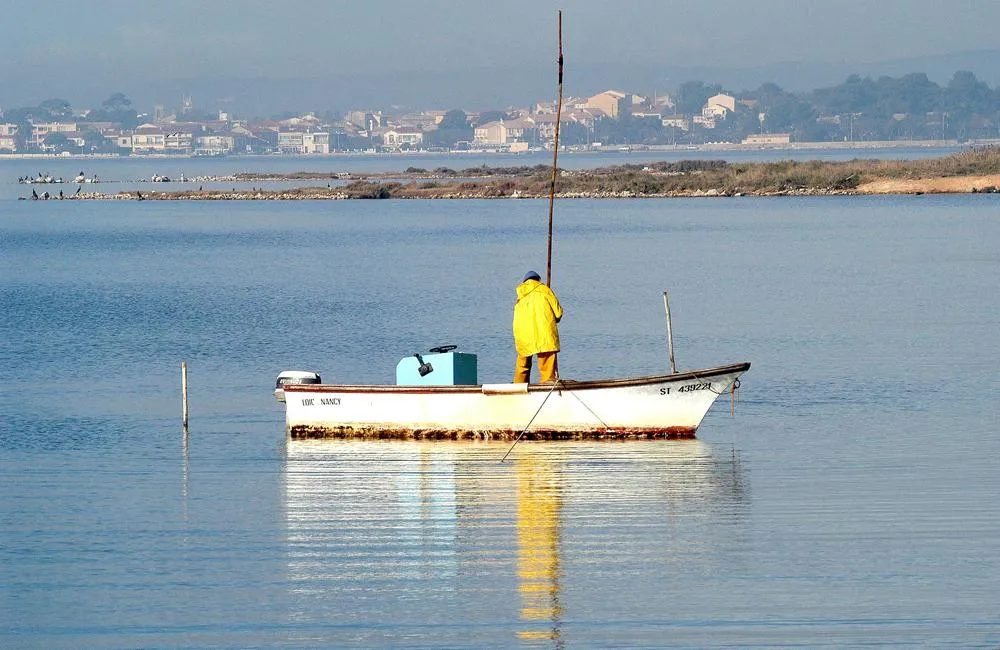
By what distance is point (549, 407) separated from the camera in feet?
69.4

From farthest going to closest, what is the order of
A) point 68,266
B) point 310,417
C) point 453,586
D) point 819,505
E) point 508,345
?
point 68,266 → point 508,345 → point 310,417 → point 819,505 → point 453,586

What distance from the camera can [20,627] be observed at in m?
13.5

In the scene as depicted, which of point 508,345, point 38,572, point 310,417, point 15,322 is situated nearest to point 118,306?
point 15,322

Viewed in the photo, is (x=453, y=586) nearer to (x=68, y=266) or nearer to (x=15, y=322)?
(x=15, y=322)

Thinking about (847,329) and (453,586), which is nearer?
(453,586)

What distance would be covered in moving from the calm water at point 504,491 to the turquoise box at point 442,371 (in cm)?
91

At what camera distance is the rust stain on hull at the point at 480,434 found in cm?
2131

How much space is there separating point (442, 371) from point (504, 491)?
3.63m

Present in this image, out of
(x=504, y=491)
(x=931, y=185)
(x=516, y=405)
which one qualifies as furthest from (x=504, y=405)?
(x=931, y=185)

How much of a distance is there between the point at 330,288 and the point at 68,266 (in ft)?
60.6

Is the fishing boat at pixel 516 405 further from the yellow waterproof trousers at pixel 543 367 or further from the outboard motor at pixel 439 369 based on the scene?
the yellow waterproof trousers at pixel 543 367

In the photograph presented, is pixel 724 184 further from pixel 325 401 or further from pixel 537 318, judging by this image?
pixel 537 318

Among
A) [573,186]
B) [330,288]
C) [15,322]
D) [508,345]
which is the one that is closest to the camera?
[508,345]

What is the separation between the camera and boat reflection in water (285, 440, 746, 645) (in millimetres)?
13570
